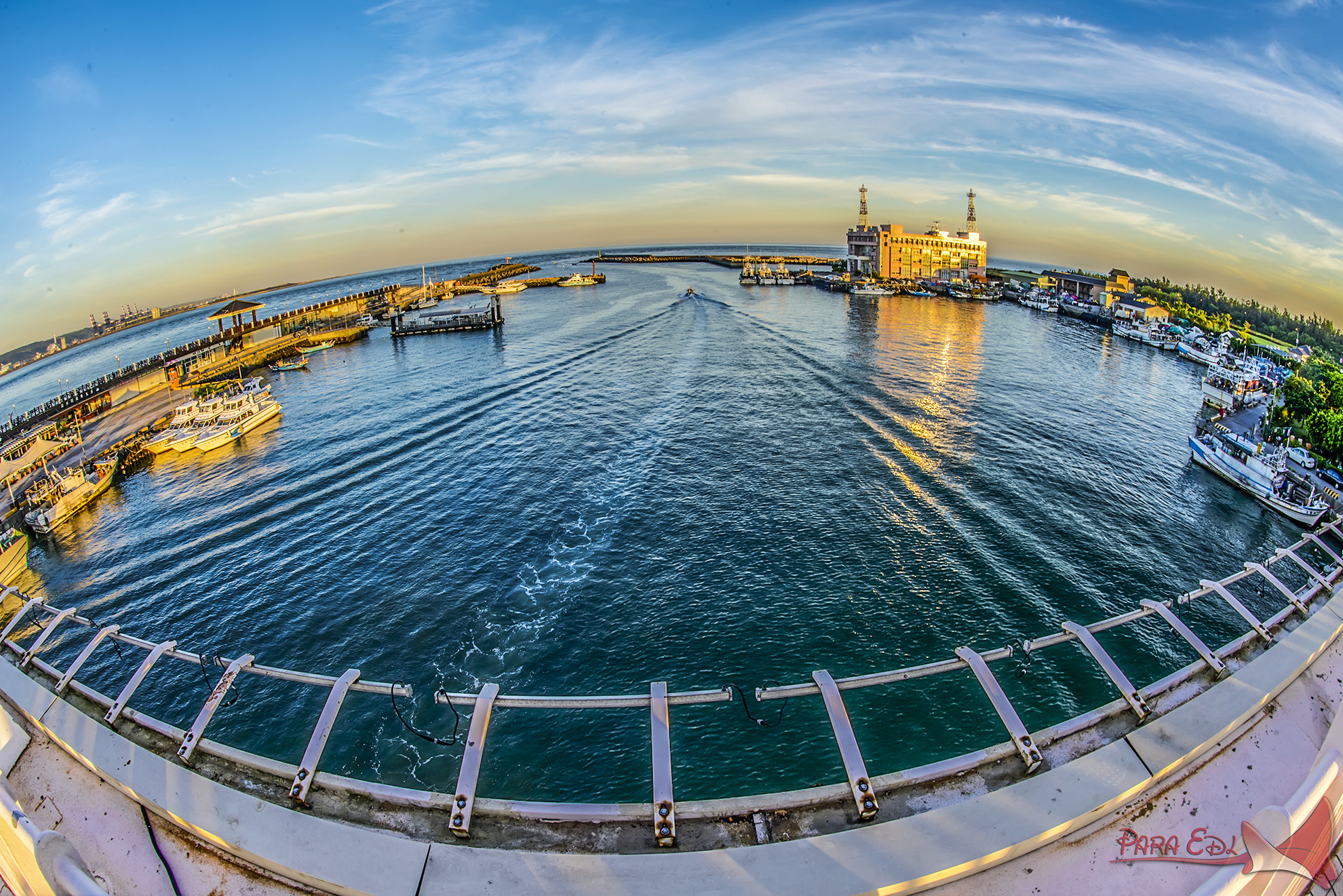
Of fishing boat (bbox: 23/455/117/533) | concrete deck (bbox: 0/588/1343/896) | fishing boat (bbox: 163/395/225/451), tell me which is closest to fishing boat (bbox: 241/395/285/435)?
fishing boat (bbox: 163/395/225/451)

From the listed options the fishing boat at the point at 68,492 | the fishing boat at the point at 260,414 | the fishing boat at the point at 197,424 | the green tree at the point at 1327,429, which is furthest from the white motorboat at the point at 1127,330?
the fishing boat at the point at 68,492

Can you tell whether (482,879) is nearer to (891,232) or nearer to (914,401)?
(914,401)

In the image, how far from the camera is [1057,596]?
68.4ft

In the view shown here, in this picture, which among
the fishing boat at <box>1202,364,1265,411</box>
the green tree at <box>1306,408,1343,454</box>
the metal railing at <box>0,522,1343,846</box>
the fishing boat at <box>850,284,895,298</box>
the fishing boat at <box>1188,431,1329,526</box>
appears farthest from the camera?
the fishing boat at <box>850,284,895,298</box>

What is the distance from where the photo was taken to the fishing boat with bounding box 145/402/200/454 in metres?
40.4

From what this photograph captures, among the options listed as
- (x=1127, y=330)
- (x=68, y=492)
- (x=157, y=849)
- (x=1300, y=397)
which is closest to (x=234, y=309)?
(x=68, y=492)

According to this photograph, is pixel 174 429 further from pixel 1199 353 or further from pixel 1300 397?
pixel 1199 353

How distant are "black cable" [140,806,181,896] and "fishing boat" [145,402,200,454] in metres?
43.0

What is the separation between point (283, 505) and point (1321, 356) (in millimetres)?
96098

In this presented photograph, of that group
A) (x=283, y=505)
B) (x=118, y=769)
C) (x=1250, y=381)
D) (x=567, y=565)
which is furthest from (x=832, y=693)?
(x=1250, y=381)

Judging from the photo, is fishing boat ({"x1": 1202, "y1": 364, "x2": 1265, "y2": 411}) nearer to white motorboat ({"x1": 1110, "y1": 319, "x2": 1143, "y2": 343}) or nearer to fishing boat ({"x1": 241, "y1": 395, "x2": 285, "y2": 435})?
white motorboat ({"x1": 1110, "y1": 319, "x2": 1143, "y2": 343})

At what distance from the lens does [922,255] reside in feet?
421

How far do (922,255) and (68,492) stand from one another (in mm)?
137246

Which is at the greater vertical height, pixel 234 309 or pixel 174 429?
pixel 234 309
